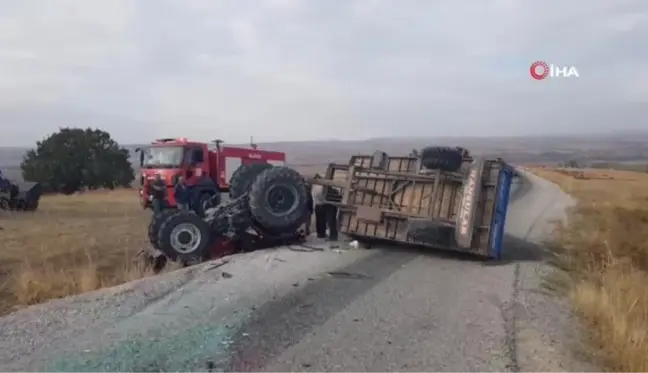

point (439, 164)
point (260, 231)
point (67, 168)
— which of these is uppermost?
point (439, 164)

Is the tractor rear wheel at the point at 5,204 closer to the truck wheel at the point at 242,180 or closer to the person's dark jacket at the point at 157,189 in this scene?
the person's dark jacket at the point at 157,189

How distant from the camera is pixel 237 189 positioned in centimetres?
1543

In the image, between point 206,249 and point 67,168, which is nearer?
point 206,249

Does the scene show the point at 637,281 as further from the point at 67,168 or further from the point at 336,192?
the point at 67,168

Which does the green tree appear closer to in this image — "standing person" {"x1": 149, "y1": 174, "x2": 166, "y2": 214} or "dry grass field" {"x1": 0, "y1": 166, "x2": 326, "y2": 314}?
"dry grass field" {"x1": 0, "y1": 166, "x2": 326, "y2": 314}

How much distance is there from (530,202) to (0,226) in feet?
64.0

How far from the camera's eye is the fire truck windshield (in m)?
20.3

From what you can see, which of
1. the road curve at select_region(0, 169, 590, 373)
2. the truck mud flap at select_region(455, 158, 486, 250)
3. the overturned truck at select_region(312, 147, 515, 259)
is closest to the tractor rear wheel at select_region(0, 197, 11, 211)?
the overturned truck at select_region(312, 147, 515, 259)

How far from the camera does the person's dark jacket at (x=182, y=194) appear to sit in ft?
64.1

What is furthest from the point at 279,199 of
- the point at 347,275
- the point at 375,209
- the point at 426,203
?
the point at 347,275

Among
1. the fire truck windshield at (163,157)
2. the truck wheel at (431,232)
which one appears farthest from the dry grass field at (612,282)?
the fire truck windshield at (163,157)

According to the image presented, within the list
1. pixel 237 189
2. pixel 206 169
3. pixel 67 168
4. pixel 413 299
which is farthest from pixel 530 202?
pixel 67 168

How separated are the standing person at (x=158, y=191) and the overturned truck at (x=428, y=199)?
8393mm

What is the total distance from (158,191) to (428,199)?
1091 centimetres
